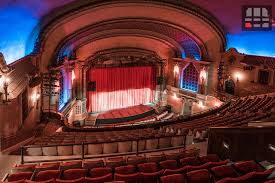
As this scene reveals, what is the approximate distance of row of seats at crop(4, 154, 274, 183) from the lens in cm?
582

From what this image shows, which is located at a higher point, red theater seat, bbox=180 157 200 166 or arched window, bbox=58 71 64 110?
arched window, bbox=58 71 64 110

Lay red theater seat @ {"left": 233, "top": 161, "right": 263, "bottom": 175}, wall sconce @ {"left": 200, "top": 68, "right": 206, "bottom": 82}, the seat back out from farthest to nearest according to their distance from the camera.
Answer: wall sconce @ {"left": 200, "top": 68, "right": 206, "bottom": 82}
the seat back
red theater seat @ {"left": 233, "top": 161, "right": 263, "bottom": 175}

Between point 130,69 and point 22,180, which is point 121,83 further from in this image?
point 22,180

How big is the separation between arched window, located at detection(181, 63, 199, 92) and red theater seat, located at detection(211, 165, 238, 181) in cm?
1784

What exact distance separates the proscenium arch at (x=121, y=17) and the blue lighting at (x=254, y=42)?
0.91m

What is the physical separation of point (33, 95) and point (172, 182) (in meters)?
11.4

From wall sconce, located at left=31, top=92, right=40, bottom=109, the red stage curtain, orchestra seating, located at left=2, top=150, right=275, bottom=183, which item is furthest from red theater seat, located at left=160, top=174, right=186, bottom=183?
the red stage curtain

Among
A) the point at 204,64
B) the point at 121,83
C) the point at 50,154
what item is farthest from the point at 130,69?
the point at 50,154

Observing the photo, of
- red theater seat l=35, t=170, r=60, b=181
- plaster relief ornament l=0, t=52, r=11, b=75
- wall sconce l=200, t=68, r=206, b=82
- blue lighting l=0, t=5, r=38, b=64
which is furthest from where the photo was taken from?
wall sconce l=200, t=68, r=206, b=82

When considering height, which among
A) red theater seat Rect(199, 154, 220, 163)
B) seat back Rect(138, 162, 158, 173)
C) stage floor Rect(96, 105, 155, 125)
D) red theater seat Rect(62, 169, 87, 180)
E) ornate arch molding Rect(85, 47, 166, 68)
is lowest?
stage floor Rect(96, 105, 155, 125)

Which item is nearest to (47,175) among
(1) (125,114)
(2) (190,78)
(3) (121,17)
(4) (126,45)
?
(3) (121,17)

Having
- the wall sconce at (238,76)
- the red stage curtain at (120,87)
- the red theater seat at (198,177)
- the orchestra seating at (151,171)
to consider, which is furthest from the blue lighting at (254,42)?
the red theater seat at (198,177)

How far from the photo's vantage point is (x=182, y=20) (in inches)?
757

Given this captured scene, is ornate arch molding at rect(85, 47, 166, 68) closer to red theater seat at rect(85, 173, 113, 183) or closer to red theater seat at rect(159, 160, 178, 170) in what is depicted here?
red theater seat at rect(159, 160, 178, 170)
